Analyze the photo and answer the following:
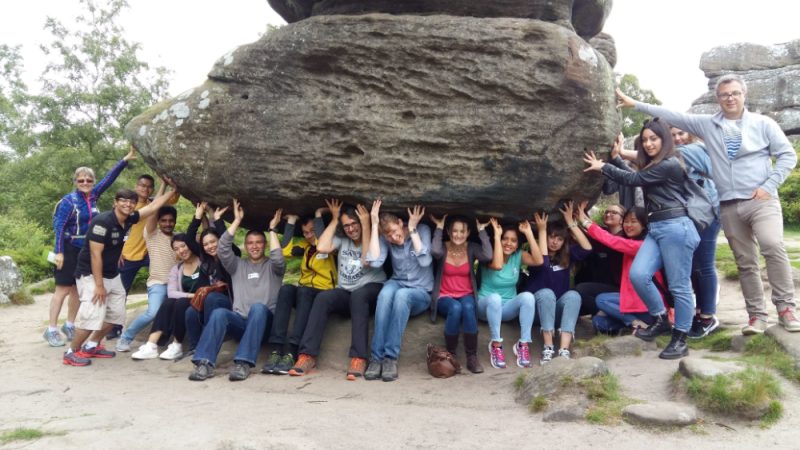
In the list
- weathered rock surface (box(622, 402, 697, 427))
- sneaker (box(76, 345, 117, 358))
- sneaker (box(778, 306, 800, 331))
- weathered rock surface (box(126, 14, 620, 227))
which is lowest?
sneaker (box(76, 345, 117, 358))

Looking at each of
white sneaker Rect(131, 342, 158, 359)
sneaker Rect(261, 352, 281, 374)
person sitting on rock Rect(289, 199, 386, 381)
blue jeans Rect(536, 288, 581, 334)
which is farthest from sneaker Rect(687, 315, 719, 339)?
white sneaker Rect(131, 342, 158, 359)

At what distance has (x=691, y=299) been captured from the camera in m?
6.10

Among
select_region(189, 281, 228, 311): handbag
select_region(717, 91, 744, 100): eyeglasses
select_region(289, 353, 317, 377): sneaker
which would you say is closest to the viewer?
select_region(717, 91, 744, 100): eyeglasses

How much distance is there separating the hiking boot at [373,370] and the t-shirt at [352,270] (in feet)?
3.24

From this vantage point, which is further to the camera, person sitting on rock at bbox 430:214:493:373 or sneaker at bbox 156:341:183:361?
sneaker at bbox 156:341:183:361

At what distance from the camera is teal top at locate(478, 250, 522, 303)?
7.33 m

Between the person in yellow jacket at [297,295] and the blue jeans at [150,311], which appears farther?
the blue jeans at [150,311]

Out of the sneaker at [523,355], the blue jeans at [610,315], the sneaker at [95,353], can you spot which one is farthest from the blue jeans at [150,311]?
the blue jeans at [610,315]

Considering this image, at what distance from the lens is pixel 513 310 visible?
23.4 feet

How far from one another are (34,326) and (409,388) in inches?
305

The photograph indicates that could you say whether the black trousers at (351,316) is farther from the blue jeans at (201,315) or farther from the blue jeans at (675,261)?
the blue jeans at (675,261)

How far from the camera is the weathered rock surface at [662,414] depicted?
14.8ft

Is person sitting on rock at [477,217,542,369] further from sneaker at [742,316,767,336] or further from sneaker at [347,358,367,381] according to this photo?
sneaker at [742,316,767,336]

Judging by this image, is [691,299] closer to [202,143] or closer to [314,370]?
[314,370]
